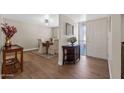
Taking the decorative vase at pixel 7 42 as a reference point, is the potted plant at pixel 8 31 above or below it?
above

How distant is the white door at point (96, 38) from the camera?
122cm

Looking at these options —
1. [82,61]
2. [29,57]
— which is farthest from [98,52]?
[29,57]

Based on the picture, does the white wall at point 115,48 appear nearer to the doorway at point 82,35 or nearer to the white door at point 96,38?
the white door at point 96,38

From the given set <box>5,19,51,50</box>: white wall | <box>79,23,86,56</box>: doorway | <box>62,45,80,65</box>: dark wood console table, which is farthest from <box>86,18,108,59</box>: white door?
<box>5,19,51,50</box>: white wall

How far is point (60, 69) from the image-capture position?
4.28 feet

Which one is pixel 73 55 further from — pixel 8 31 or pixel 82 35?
pixel 8 31

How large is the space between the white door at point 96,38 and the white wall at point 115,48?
112 mm

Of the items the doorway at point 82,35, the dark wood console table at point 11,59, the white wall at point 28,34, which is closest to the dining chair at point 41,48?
the white wall at point 28,34

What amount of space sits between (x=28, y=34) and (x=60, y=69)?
531mm

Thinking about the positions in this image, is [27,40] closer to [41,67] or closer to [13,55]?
[13,55]

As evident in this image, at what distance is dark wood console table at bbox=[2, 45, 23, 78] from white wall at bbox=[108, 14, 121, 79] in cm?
87

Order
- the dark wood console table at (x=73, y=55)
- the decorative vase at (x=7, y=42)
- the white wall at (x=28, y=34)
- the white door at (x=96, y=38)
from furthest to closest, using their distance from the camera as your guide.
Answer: the dark wood console table at (x=73, y=55) → the white door at (x=96, y=38) → the white wall at (x=28, y=34) → the decorative vase at (x=7, y=42)
